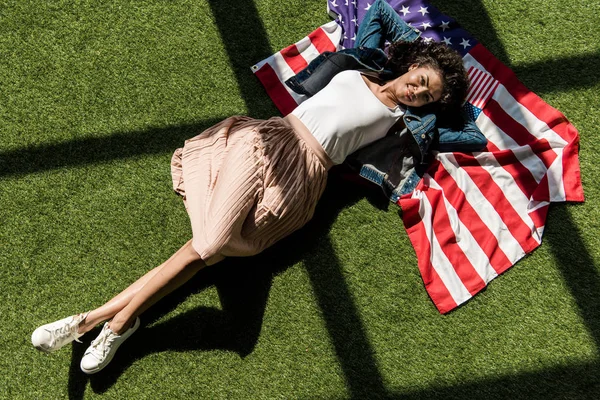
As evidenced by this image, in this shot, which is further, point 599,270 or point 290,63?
point 290,63

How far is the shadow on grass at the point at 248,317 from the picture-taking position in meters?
3.13

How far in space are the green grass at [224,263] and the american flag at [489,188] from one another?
108 mm

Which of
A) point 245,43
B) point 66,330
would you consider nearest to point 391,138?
point 245,43

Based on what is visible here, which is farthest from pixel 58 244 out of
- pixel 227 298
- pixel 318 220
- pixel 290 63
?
pixel 290 63

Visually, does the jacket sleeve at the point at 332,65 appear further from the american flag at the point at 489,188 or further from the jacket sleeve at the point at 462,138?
the jacket sleeve at the point at 462,138

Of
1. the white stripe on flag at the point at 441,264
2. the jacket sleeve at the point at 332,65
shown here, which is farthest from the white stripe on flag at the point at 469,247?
the jacket sleeve at the point at 332,65

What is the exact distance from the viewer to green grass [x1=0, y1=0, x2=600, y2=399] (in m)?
3.12

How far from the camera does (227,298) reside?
3.26 meters

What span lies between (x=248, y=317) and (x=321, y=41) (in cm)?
201

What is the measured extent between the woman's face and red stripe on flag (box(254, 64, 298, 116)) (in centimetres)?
74

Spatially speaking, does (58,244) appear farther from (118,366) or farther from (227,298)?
(227,298)

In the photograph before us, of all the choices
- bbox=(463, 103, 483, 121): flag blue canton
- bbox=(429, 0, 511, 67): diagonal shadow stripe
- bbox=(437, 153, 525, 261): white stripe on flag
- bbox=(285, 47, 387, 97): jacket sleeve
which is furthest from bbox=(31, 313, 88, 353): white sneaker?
bbox=(429, 0, 511, 67): diagonal shadow stripe

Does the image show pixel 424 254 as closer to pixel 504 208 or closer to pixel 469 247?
pixel 469 247

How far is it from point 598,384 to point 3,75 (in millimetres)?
4263
